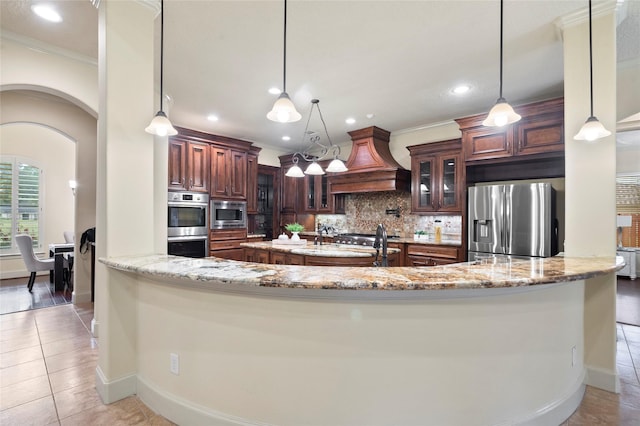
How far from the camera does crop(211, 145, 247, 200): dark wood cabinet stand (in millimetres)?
5355

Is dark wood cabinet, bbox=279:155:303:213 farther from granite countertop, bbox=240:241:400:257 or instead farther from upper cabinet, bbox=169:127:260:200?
granite countertop, bbox=240:241:400:257

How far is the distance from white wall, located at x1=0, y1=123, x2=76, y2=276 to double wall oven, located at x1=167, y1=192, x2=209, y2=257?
2.92 meters

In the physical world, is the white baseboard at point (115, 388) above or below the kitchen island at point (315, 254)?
below

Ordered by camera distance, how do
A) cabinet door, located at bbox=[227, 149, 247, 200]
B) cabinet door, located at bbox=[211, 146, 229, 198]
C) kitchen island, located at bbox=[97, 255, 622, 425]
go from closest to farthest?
1. kitchen island, located at bbox=[97, 255, 622, 425]
2. cabinet door, located at bbox=[211, 146, 229, 198]
3. cabinet door, located at bbox=[227, 149, 247, 200]

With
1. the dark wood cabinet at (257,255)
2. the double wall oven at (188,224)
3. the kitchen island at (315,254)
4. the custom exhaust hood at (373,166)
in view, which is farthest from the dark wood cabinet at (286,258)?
the custom exhaust hood at (373,166)

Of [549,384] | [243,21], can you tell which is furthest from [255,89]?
[549,384]

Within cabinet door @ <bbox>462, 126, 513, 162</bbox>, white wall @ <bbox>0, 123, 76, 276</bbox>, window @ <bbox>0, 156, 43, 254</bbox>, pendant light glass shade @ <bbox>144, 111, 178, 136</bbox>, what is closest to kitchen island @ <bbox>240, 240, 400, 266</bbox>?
cabinet door @ <bbox>462, 126, 513, 162</bbox>

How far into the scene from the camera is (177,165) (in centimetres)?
490

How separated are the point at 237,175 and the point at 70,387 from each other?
401 cm

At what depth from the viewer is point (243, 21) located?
95.7 inches

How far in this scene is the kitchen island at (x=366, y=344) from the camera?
152cm

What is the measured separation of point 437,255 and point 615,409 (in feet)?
8.41

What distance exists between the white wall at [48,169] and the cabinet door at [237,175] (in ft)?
10.3

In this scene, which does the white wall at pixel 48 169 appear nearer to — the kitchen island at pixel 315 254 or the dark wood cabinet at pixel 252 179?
the dark wood cabinet at pixel 252 179
